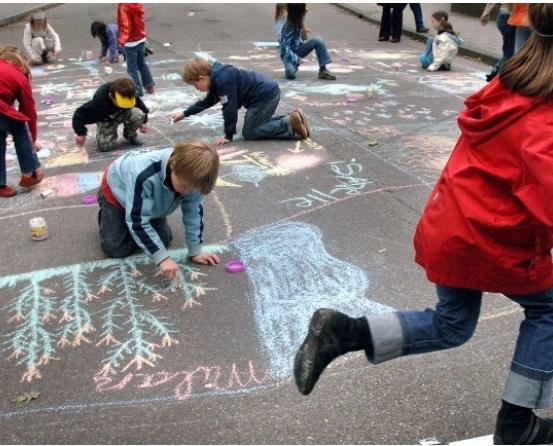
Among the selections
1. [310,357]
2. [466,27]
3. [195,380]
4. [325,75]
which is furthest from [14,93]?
[466,27]

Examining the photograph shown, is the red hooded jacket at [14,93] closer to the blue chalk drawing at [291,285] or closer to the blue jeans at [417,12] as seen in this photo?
the blue chalk drawing at [291,285]

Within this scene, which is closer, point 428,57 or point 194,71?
point 194,71

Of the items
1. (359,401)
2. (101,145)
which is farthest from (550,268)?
(101,145)

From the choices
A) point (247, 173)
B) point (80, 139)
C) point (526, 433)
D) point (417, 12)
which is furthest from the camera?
point (417, 12)

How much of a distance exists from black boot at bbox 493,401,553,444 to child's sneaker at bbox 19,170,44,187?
371 centimetres

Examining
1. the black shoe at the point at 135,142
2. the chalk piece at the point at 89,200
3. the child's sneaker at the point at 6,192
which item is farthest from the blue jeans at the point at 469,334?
the black shoe at the point at 135,142

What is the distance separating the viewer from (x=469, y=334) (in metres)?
2.03

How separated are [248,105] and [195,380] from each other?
3604mm

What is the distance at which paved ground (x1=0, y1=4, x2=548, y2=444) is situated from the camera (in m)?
2.17

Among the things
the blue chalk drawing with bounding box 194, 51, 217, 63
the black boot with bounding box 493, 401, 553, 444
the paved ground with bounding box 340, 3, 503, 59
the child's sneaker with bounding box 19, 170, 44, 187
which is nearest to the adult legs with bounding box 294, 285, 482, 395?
the black boot with bounding box 493, 401, 553, 444

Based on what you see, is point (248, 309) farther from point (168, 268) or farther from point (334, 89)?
point (334, 89)

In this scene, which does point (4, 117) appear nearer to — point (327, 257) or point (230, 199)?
point (230, 199)

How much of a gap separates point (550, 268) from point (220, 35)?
463 inches

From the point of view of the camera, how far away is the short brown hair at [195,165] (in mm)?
2771
